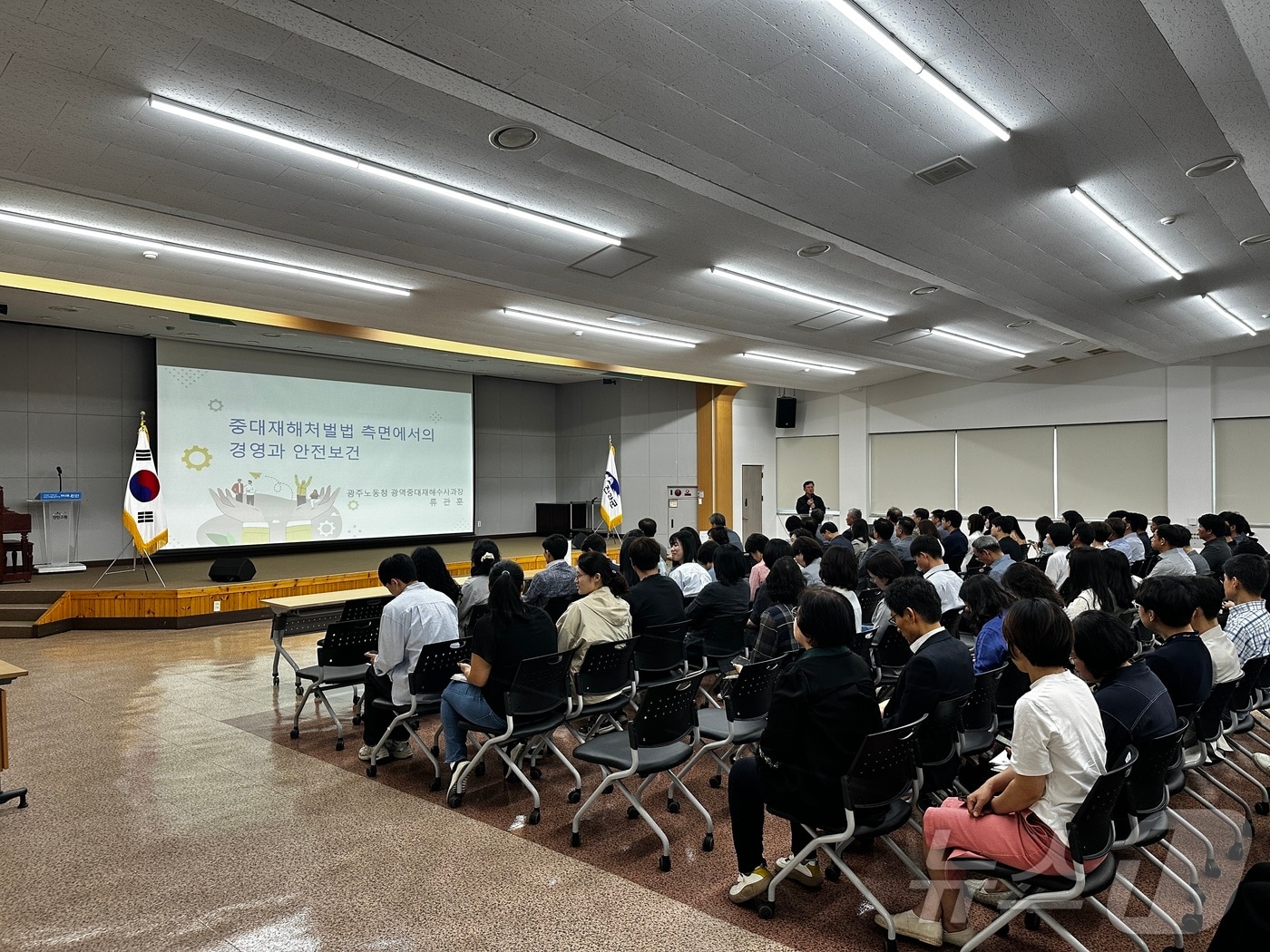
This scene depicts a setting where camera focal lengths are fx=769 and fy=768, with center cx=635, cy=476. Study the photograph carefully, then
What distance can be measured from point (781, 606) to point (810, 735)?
1.92m

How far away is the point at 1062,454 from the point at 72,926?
540 inches

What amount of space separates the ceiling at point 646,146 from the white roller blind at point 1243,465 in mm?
4278

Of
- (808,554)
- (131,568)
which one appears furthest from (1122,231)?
(131,568)

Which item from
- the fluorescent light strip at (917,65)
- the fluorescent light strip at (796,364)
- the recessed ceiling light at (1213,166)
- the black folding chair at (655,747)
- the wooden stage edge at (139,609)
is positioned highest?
the recessed ceiling light at (1213,166)

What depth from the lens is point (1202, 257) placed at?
6.86 metres

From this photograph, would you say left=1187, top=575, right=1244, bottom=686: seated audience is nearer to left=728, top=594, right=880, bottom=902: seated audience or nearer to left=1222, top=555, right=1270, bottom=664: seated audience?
left=1222, top=555, right=1270, bottom=664: seated audience

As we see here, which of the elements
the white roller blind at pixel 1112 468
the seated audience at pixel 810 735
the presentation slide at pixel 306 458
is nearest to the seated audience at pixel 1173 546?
the seated audience at pixel 810 735

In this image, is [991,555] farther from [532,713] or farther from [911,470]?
[911,470]

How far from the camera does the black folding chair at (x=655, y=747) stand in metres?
3.21

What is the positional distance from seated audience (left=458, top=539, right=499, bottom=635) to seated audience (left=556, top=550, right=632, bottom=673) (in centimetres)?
90

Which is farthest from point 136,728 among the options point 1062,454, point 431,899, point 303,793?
point 1062,454

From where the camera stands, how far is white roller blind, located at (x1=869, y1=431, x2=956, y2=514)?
556 inches

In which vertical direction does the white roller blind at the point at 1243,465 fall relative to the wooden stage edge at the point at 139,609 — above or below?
above

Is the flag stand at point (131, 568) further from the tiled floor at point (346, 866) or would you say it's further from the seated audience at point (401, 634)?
the seated audience at point (401, 634)
